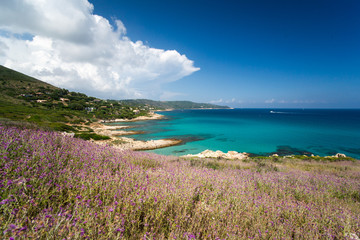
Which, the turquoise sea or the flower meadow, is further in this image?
the turquoise sea

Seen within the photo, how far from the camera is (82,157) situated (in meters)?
3.33

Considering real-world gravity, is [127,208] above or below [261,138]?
above

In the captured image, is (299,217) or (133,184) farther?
(299,217)

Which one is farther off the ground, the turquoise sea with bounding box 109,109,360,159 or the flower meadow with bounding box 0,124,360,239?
the flower meadow with bounding box 0,124,360,239

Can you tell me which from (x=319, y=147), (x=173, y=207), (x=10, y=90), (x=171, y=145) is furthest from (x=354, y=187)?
(x=10, y=90)

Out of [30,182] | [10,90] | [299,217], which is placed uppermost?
[10,90]

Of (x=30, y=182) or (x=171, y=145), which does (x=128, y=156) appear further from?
(x=171, y=145)

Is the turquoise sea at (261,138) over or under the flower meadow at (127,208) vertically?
under

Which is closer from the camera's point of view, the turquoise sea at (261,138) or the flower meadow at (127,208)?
the flower meadow at (127,208)

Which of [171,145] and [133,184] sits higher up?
[133,184]

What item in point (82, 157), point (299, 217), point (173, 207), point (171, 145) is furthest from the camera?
point (171, 145)

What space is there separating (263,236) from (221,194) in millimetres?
1316

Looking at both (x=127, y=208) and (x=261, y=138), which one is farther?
(x=261, y=138)

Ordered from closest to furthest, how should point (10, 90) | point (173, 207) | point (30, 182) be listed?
point (30, 182)
point (173, 207)
point (10, 90)
